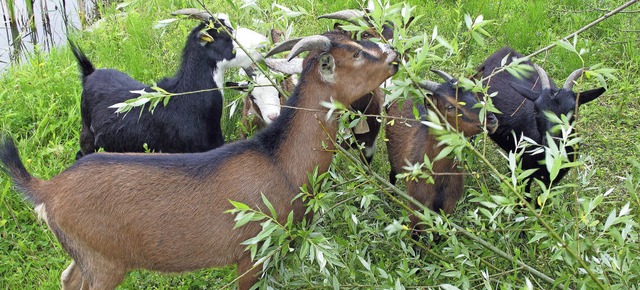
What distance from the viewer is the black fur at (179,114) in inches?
179

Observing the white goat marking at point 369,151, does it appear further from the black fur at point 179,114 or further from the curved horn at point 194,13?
the curved horn at point 194,13

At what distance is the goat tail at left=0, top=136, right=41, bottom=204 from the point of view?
3357mm

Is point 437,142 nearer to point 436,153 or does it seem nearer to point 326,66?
point 436,153

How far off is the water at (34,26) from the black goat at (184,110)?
9.00ft

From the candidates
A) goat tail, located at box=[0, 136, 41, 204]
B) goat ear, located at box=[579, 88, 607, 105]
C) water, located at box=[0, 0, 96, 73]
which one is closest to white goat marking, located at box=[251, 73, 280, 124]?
goat tail, located at box=[0, 136, 41, 204]

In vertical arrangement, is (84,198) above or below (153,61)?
above

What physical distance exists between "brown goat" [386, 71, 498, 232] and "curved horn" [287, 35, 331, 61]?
1.59ft

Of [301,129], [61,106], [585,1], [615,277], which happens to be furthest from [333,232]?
[585,1]

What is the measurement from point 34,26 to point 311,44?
4921 millimetres

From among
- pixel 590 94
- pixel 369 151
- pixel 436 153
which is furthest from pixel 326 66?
pixel 590 94

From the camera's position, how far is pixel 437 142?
13.1ft

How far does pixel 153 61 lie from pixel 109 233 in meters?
3.27

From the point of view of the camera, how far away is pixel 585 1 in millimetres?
6535

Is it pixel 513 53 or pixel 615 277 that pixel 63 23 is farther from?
pixel 615 277
